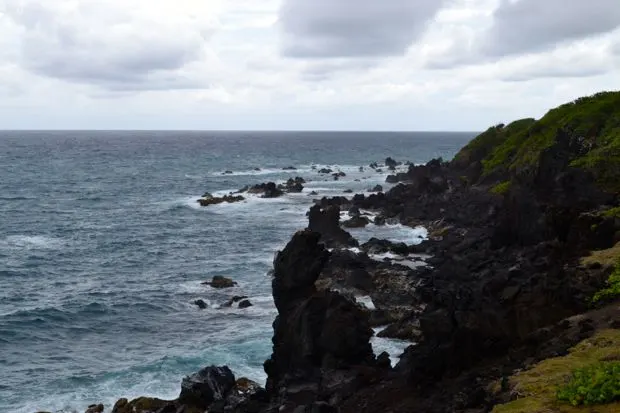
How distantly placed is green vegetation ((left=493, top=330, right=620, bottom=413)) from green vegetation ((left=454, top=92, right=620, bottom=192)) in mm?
34559

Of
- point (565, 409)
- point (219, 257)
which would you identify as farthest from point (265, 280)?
point (565, 409)

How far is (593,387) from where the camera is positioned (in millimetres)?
18516

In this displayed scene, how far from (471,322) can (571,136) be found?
175 ft

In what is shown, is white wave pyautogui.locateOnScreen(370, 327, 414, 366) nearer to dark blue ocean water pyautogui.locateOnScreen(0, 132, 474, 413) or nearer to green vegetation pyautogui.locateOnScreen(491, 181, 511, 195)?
dark blue ocean water pyautogui.locateOnScreen(0, 132, 474, 413)

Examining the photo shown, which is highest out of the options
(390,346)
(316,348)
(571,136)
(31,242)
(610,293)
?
(571,136)

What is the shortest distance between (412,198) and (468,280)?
4826 cm

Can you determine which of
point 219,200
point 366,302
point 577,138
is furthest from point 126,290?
point 219,200

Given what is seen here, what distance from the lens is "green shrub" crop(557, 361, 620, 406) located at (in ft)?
59.5

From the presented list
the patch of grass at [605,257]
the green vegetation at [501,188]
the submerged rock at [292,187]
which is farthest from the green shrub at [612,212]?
the submerged rock at [292,187]

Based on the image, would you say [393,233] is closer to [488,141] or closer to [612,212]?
[612,212]

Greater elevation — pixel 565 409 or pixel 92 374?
pixel 565 409

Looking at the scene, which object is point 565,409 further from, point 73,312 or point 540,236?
point 73,312

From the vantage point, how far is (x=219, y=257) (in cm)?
7162

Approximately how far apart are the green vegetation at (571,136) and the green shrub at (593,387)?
38.9m
